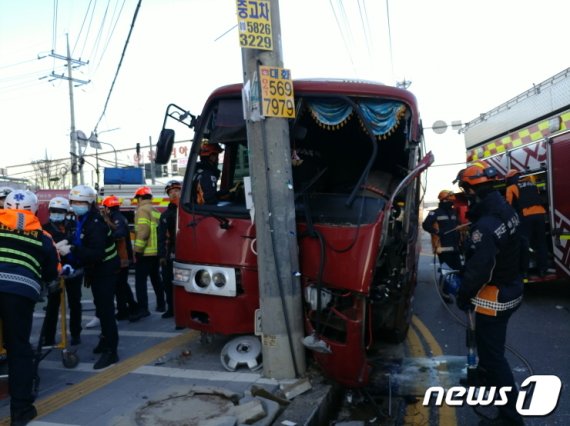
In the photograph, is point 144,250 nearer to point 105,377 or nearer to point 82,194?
point 82,194

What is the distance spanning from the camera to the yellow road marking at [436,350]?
3965 millimetres

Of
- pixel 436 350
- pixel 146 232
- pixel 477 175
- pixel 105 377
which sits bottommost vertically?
pixel 436 350

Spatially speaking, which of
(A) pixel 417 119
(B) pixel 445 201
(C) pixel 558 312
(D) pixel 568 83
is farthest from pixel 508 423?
(D) pixel 568 83

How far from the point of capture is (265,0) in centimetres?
424

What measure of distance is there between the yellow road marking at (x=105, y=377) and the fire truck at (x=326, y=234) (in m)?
0.74

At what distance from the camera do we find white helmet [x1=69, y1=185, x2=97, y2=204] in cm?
523

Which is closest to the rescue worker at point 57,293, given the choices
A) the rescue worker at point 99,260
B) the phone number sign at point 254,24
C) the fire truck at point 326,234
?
the rescue worker at point 99,260

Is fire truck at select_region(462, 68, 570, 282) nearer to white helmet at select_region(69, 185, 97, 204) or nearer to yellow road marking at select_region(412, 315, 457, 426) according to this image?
yellow road marking at select_region(412, 315, 457, 426)

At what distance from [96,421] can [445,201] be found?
7415mm

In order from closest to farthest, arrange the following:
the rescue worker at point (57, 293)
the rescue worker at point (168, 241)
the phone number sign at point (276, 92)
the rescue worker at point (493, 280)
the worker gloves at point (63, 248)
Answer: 1. the rescue worker at point (493, 280)
2. the phone number sign at point (276, 92)
3. the worker gloves at point (63, 248)
4. the rescue worker at point (57, 293)
5. the rescue worker at point (168, 241)

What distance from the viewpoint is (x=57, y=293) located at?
5.61 metres

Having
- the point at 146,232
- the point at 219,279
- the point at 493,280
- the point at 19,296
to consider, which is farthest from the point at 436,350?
the point at 146,232

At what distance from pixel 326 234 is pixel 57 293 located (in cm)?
332

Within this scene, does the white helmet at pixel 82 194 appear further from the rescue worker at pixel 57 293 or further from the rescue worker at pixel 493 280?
the rescue worker at pixel 493 280
